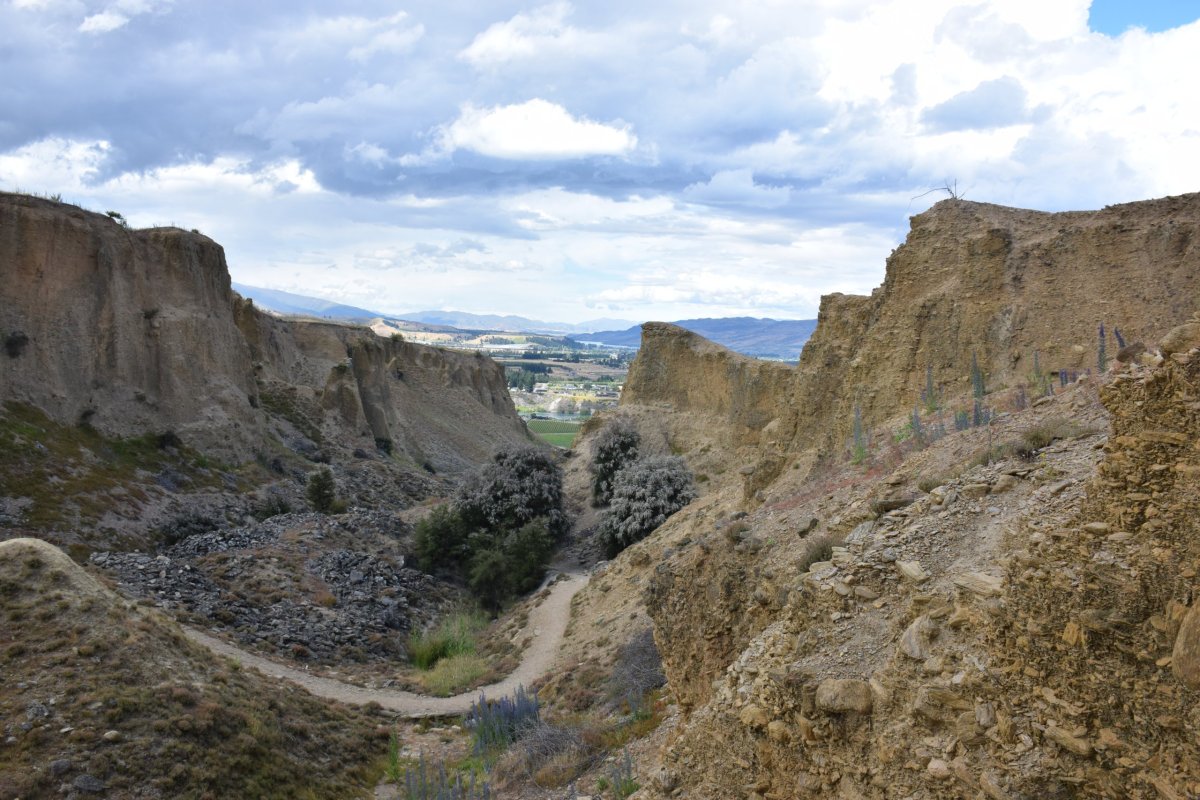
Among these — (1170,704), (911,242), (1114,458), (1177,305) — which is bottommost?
(1170,704)

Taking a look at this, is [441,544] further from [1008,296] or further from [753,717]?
[753,717]

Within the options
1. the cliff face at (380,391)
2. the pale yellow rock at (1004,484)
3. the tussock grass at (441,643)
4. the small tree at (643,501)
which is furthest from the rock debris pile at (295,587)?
the pale yellow rock at (1004,484)

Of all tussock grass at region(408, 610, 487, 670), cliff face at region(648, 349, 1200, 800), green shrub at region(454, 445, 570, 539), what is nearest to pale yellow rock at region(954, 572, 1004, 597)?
cliff face at region(648, 349, 1200, 800)

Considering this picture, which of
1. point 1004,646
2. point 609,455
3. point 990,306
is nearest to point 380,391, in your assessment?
point 609,455

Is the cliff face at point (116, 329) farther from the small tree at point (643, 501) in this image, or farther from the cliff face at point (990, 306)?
the cliff face at point (990, 306)

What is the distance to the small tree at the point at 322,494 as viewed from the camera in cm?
3381

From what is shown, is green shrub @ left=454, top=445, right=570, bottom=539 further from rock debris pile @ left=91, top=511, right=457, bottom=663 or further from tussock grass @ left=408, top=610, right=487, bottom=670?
tussock grass @ left=408, top=610, right=487, bottom=670

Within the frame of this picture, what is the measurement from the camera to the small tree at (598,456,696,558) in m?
28.9

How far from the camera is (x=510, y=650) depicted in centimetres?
2206

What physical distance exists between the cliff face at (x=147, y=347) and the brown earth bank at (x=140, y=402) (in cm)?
6

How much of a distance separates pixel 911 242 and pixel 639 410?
2275 centimetres

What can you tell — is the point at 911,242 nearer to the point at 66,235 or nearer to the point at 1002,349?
the point at 1002,349

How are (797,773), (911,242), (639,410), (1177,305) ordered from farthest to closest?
(639,410)
(911,242)
(1177,305)
(797,773)

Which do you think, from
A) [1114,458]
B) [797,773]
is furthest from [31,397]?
[1114,458]
